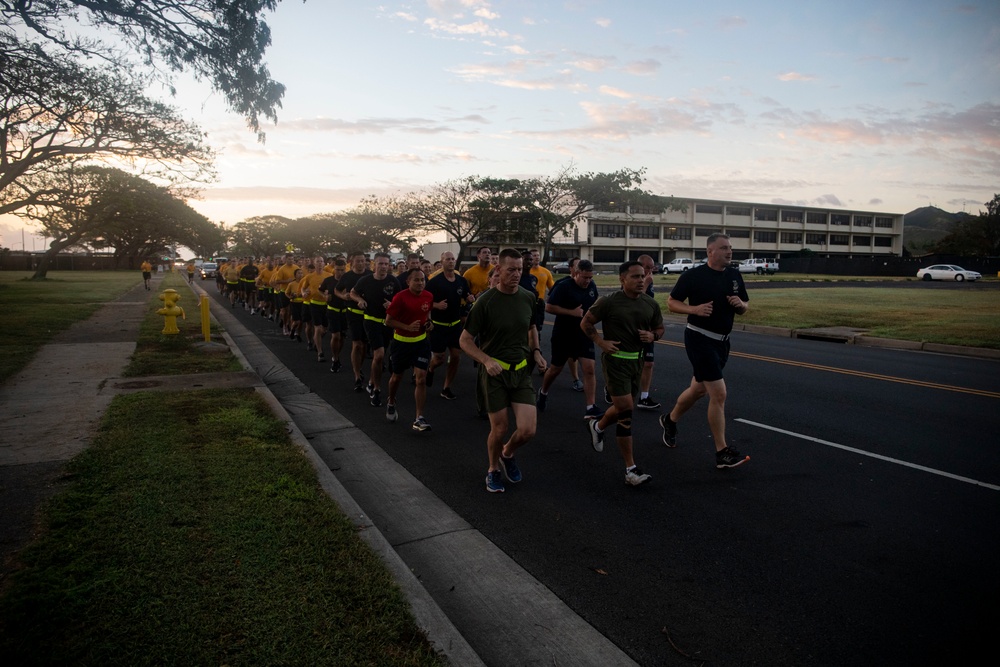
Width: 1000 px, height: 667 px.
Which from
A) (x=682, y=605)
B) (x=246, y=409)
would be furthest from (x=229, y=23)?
(x=682, y=605)

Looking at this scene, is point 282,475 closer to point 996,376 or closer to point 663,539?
point 663,539

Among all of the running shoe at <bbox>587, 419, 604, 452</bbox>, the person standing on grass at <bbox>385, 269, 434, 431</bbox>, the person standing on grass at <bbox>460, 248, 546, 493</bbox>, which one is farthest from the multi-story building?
the person standing on grass at <bbox>460, 248, 546, 493</bbox>

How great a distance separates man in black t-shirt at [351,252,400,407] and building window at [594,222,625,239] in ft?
248

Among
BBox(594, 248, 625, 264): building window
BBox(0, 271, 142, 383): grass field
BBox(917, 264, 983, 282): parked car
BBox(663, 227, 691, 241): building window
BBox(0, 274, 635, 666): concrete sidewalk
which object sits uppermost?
BBox(663, 227, 691, 241): building window

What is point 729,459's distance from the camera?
18.7 feet

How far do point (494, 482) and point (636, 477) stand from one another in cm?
116

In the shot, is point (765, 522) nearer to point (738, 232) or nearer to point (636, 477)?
point (636, 477)

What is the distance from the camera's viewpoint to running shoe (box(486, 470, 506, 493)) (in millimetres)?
5297

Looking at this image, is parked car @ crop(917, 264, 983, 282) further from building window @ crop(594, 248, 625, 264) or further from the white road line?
the white road line

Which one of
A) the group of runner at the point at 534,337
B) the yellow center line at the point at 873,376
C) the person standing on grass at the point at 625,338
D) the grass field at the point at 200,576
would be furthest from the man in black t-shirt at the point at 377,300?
the yellow center line at the point at 873,376

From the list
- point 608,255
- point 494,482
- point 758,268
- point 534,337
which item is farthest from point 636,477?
Result: point 608,255

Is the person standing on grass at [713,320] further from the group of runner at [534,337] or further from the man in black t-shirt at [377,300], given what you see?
the man in black t-shirt at [377,300]

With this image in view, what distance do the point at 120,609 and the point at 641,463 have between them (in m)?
4.22

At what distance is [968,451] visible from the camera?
20.6ft
